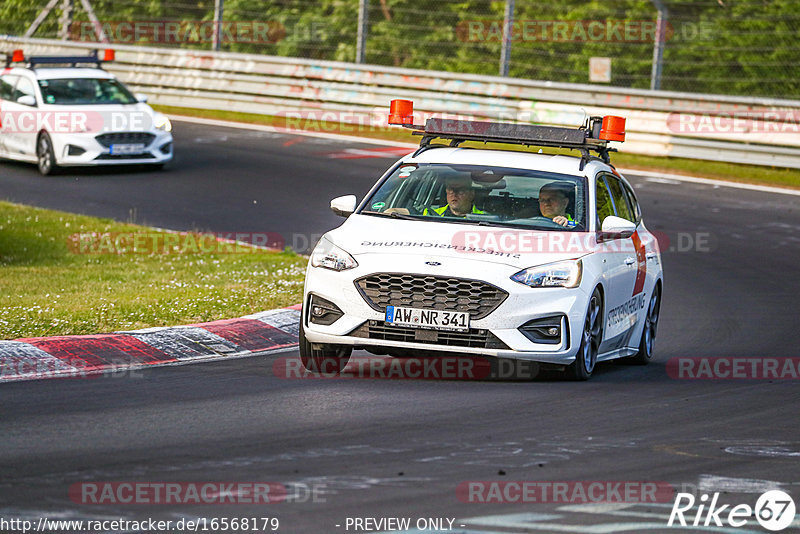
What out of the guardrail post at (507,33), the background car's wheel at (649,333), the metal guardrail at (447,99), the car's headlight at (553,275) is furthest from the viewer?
the guardrail post at (507,33)

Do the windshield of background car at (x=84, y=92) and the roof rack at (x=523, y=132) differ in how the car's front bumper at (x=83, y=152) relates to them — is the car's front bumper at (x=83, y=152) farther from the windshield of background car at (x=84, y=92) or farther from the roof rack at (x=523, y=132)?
the roof rack at (x=523, y=132)

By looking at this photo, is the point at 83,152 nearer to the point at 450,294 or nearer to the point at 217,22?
the point at 217,22

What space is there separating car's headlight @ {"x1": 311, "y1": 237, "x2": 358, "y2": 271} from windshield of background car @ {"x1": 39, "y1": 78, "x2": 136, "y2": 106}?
14.4 meters

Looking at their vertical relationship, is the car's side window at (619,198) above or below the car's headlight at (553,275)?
above

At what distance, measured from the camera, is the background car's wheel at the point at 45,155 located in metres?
22.8

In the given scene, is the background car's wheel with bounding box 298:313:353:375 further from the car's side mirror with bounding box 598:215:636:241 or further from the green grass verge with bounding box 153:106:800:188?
the green grass verge with bounding box 153:106:800:188

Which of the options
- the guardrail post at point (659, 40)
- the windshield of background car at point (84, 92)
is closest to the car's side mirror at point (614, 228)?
the windshield of background car at point (84, 92)

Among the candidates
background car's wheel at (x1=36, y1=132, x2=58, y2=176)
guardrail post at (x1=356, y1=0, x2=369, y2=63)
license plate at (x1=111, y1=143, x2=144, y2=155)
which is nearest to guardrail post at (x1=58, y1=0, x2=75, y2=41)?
guardrail post at (x1=356, y1=0, x2=369, y2=63)

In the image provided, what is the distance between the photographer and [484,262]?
31.2ft

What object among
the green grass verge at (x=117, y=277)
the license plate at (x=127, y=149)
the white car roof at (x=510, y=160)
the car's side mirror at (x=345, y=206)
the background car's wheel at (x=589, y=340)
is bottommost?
the green grass verge at (x=117, y=277)

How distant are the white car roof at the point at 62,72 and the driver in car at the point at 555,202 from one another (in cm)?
1485

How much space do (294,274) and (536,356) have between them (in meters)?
5.53

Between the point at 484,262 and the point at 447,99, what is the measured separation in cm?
1856

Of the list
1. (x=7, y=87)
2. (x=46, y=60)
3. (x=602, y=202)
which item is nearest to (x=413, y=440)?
(x=602, y=202)
